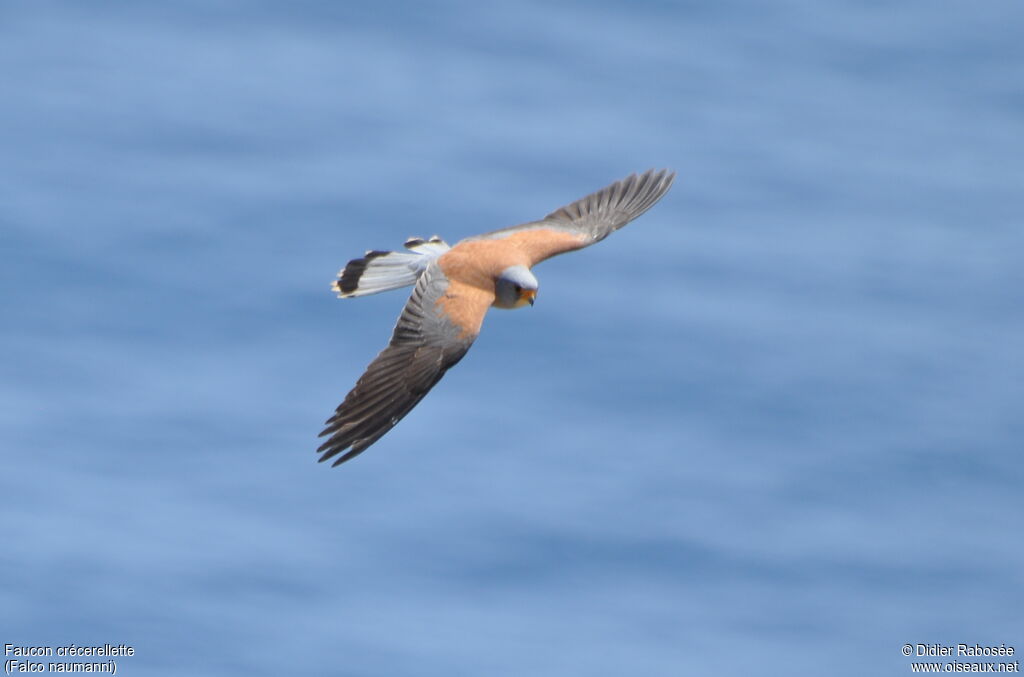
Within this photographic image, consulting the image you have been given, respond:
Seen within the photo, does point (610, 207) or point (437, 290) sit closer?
point (437, 290)

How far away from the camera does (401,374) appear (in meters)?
11.5

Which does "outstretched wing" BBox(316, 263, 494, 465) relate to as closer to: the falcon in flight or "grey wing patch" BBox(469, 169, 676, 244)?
the falcon in flight

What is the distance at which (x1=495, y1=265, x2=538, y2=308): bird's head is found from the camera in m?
12.3

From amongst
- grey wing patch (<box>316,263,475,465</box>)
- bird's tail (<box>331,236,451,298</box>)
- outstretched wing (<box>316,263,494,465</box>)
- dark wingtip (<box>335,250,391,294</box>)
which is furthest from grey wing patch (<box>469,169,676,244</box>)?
grey wing patch (<box>316,263,475,465</box>)

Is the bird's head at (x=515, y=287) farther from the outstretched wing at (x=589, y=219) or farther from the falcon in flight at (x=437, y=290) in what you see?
the outstretched wing at (x=589, y=219)

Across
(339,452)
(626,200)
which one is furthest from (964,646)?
(339,452)

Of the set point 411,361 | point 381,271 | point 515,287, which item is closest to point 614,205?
point 515,287

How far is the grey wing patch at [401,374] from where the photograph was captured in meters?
11.1

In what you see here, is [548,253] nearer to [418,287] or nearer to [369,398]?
[418,287]

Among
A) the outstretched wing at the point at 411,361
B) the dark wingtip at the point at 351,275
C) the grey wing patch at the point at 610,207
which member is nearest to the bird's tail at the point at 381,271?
the dark wingtip at the point at 351,275

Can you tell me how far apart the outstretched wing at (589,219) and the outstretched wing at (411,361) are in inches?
38.0

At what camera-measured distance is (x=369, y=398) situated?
1133cm

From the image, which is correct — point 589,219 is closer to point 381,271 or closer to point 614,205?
point 614,205

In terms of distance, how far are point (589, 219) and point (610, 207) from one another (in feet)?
0.94
